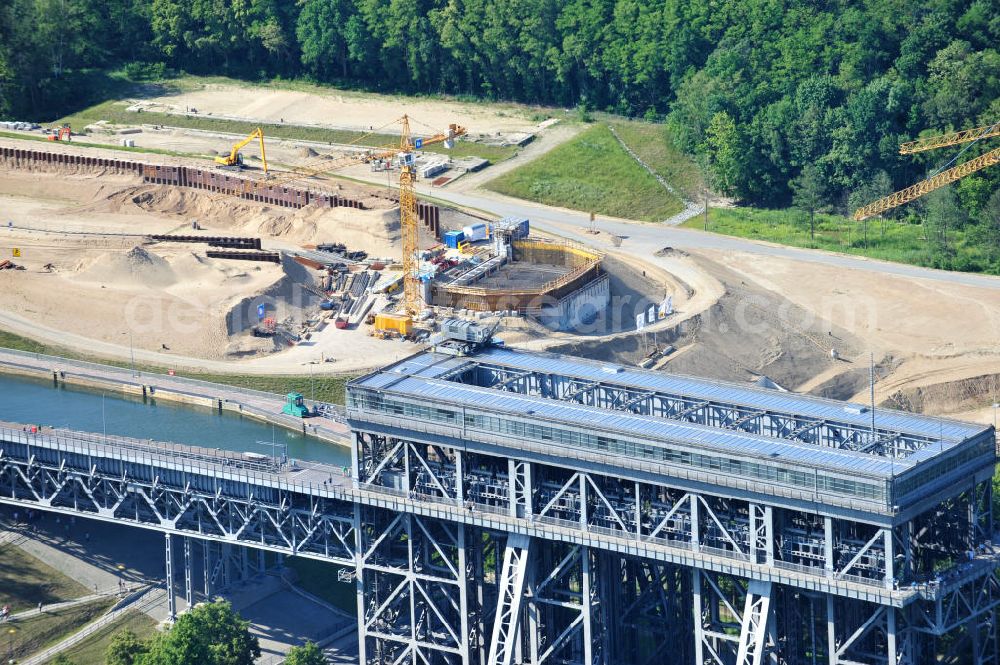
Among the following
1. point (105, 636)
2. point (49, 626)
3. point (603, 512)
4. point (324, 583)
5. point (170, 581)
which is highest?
point (603, 512)

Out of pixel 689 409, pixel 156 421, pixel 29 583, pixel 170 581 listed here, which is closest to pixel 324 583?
pixel 170 581

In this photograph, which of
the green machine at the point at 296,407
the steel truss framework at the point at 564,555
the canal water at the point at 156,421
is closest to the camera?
the steel truss framework at the point at 564,555

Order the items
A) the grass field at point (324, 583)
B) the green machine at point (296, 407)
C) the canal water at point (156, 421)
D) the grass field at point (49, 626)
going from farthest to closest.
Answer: the canal water at point (156, 421) < the green machine at point (296, 407) < the grass field at point (324, 583) < the grass field at point (49, 626)

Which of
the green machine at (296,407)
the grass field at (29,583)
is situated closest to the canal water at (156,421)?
the green machine at (296,407)

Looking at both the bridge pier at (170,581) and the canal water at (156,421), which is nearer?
the bridge pier at (170,581)

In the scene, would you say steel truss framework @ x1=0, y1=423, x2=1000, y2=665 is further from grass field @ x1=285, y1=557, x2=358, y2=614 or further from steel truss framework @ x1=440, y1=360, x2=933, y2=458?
steel truss framework @ x1=440, y1=360, x2=933, y2=458

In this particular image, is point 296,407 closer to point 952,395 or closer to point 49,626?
point 49,626

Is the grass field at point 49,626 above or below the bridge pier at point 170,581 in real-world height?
below

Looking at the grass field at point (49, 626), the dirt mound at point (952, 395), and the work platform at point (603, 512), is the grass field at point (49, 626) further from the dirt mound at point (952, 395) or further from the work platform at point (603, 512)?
the dirt mound at point (952, 395)
